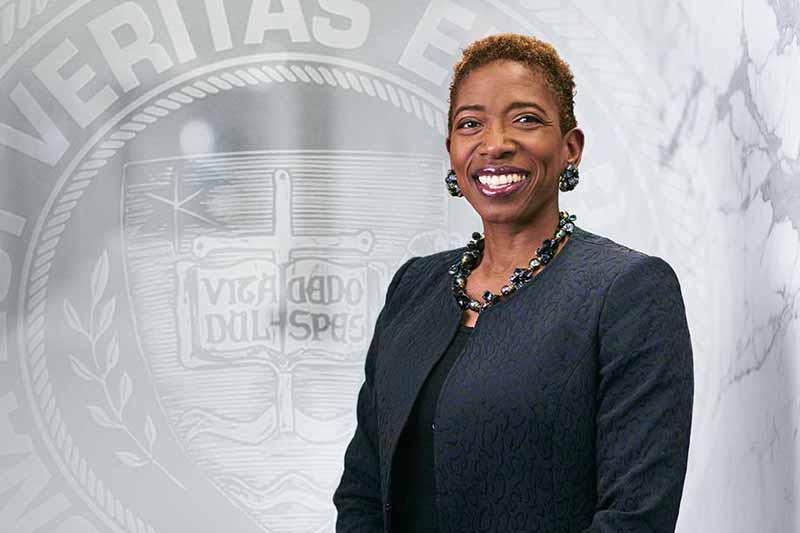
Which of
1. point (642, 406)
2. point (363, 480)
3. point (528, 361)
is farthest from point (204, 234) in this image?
point (642, 406)

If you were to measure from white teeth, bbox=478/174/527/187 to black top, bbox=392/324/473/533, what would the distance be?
19 cm

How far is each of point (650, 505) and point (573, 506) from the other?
115 millimetres

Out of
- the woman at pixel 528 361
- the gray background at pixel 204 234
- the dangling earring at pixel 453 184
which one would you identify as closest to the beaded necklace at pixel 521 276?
the woman at pixel 528 361

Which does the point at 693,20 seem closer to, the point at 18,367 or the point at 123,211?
the point at 123,211

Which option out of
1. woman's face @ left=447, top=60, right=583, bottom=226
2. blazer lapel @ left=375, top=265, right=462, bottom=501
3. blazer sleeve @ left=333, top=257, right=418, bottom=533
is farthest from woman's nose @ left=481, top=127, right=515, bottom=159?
blazer sleeve @ left=333, top=257, right=418, bottom=533

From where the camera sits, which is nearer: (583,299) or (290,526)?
(583,299)

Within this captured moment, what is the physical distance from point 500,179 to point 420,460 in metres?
0.38

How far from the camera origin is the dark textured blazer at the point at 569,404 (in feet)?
3.89

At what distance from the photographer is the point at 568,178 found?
1400 millimetres

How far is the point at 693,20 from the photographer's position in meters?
2.06

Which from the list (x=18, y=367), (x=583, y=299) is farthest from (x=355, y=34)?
(x=583, y=299)

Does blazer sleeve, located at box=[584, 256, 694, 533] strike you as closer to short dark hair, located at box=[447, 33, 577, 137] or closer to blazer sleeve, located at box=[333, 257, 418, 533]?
short dark hair, located at box=[447, 33, 577, 137]

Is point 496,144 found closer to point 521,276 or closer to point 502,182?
point 502,182

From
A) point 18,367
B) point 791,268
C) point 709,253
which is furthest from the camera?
point 18,367
